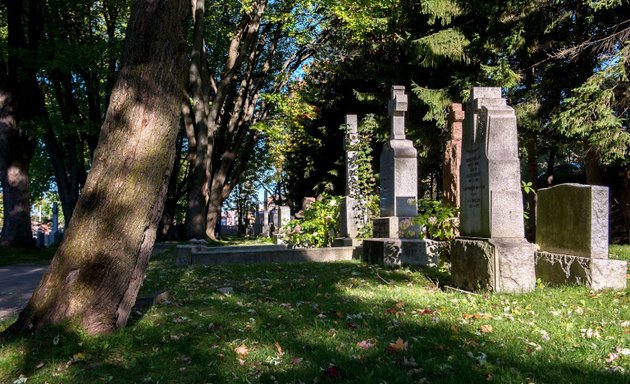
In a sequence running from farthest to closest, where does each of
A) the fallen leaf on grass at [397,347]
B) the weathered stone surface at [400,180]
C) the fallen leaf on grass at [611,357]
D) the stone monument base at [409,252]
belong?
the weathered stone surface at [400,180], the stone monument base at [409,252], the fallen leaf on grass at [397,347], the fallen leaf on grass at [611,357]

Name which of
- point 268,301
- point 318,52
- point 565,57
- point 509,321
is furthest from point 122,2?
point 509,321

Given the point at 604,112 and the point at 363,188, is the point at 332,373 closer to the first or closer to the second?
the point at 363,188

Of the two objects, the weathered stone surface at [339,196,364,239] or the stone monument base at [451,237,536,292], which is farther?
the weathered stone surface at [339,196,364,239]

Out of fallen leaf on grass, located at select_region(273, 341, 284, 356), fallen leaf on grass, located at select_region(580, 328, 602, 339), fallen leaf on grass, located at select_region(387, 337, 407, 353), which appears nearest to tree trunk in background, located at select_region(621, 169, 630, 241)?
fallen leaf on grass, located at select_region(580, 328, 602, 339)

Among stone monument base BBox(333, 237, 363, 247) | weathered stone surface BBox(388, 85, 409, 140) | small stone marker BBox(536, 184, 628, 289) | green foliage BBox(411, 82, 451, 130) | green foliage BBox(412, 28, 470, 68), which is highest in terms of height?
green foliage BBox(412, 28, 470, 68)

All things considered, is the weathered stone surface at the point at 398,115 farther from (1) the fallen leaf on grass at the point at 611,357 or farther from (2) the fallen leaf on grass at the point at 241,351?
(1) the fallen leaf on grass at the point at 611,357

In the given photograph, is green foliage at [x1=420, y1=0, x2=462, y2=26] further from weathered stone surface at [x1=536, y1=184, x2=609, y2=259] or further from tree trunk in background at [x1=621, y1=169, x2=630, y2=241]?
weathered stone surface at [x1=536, y1=184, x2=609, y2=259]

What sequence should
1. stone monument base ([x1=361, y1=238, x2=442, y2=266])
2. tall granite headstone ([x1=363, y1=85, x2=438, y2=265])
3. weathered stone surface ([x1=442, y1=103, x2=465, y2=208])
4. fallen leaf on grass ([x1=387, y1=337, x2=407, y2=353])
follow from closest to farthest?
fallen leaf on grass ([x1=387, y1=337, x2=407, y2=353]) → stone monument base ([x1=361, y1=238, x2=442, y2=266]) → tall granite headstone ([x1=363, y1=85, x2=438, y2=265]) → weathered stone surface ([x1=442, y1=103, x2=465, y2=208])

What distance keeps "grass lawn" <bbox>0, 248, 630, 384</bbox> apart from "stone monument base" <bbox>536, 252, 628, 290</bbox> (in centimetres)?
23

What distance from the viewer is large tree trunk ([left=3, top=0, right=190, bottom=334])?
4.64 meters

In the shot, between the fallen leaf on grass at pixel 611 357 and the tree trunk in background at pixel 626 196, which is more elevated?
the tree trunk in background at pixel 626 196

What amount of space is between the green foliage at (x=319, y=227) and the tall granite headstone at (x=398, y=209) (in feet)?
10.6

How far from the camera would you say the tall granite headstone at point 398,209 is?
10.2 m

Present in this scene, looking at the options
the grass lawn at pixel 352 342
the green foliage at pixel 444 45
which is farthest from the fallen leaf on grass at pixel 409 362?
the green foliage at pixel 444 45
